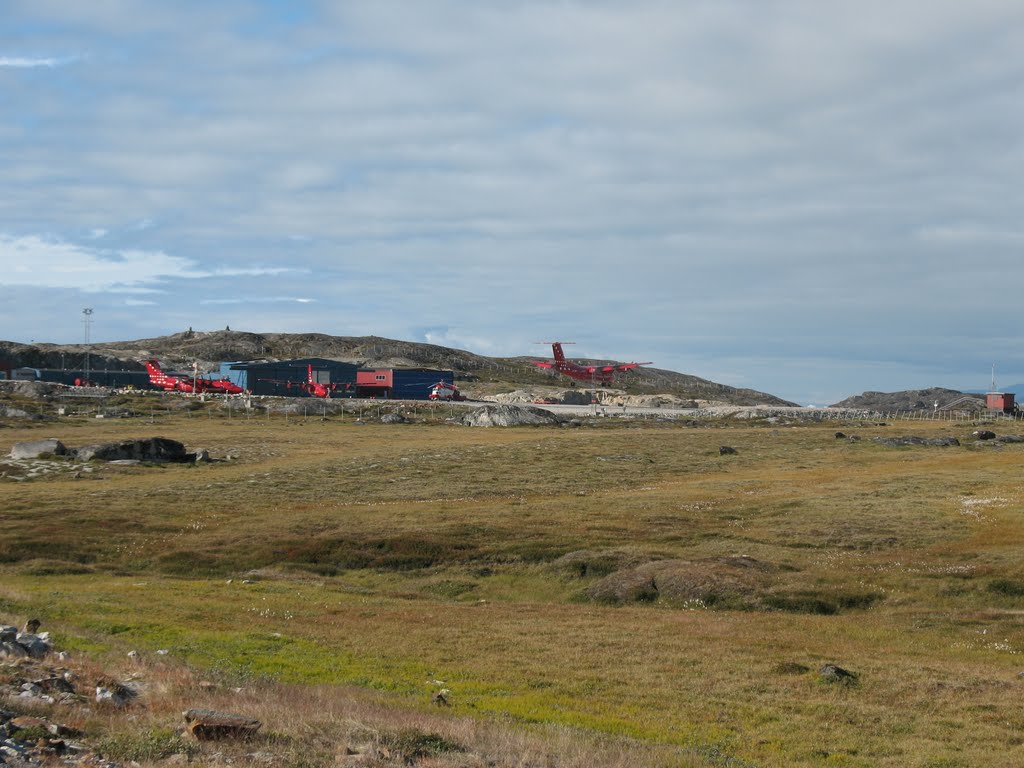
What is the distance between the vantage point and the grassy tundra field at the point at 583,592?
1897 cm

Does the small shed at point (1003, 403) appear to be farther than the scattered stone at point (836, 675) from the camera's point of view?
Yes

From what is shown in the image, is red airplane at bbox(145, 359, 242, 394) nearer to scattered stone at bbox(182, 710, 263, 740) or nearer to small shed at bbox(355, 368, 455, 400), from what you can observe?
small shed at bbox(355, 368, 455, 400)

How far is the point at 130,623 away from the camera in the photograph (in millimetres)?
25656

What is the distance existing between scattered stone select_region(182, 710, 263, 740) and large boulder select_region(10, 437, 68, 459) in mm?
63548

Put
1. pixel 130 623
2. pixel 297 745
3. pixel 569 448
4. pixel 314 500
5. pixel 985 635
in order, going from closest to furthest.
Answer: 1. pixel 297 745
2. pixel 130 623
3. pixel 985 635
4. pixel 314 500
5. pixel 569 448

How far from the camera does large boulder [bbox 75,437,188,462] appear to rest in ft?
233

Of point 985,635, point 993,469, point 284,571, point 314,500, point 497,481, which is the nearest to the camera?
point 985,635

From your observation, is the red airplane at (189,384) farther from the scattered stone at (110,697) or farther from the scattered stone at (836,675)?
the scattered stone at (110,697)

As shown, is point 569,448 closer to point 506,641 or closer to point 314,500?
point 314,500

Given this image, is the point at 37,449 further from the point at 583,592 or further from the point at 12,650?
the point at 12,650

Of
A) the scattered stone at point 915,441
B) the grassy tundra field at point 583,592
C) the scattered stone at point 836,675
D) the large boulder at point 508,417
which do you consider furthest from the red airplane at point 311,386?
the scattered stone at point 836,675

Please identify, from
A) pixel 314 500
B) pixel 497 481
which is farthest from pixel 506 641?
pixel 497 481

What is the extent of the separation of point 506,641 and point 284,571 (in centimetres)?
1611

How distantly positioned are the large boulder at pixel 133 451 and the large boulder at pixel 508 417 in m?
54.9
